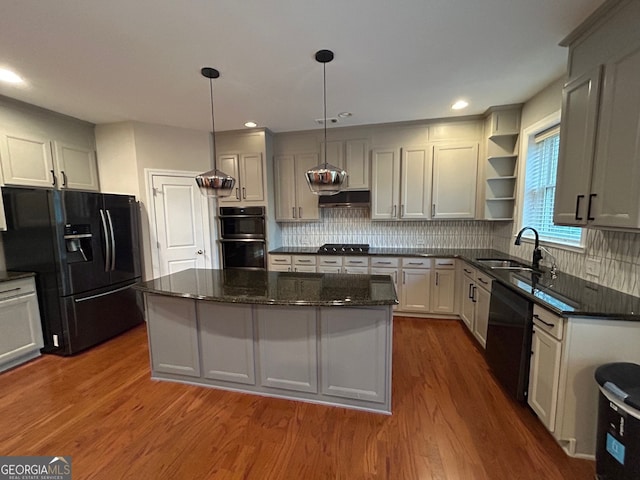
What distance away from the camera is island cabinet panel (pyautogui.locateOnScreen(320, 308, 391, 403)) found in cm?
190

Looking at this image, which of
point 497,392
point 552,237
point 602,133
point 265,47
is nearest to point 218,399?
point 497,392

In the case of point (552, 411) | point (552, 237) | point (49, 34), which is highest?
point (49, 34)

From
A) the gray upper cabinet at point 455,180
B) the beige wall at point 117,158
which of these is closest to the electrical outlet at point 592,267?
the gray upper cabinet at point 455,180

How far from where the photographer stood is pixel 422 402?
208 centimetres

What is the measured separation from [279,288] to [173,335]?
3.42ft

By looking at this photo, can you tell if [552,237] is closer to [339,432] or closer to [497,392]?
[497,392]

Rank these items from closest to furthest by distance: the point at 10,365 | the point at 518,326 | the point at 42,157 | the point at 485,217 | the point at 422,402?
the point at 518,326 → the point at 422,402 → the point at 10,365 → the point at 42,157 → the point at 485,217

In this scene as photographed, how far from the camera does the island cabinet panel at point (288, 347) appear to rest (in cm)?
202

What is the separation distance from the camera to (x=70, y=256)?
2.76 meters

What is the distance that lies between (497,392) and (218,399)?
88.2 inches

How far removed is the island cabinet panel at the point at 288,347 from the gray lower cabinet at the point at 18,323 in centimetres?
248

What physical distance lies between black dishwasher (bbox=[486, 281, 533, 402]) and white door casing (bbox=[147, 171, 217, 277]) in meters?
3.61

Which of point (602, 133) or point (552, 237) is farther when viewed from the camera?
point (552, 237)

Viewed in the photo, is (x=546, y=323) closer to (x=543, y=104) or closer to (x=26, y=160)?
(x=543, y=104)
